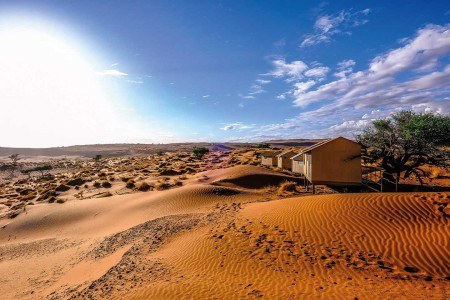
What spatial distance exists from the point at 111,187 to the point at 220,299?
2733 centimetres

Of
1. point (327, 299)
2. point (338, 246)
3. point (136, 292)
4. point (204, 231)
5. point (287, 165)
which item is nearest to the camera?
point (327, 299)

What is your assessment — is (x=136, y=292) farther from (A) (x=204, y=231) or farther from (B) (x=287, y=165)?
(B) (x=287, y=165)

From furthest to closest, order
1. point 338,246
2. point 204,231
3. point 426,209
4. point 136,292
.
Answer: point 204,231, point 426,209, point 338,246, point 136,292

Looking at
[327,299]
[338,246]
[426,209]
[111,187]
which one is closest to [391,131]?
[426,209]

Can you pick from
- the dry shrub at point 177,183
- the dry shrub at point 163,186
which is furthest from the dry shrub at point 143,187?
the dry shrub at point 177,183

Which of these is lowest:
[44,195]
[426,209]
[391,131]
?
[44,195]

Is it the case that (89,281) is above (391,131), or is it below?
below

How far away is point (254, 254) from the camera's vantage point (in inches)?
412

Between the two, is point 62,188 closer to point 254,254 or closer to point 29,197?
point 29,197

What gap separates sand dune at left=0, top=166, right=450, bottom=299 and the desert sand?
0.14 feet

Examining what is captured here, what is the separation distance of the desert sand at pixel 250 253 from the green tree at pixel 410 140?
10.4 metres

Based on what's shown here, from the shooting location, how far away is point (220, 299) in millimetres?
7289

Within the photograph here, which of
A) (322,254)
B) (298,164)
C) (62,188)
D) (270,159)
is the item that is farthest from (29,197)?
(270,159)

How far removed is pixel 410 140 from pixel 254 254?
63.0 ft
